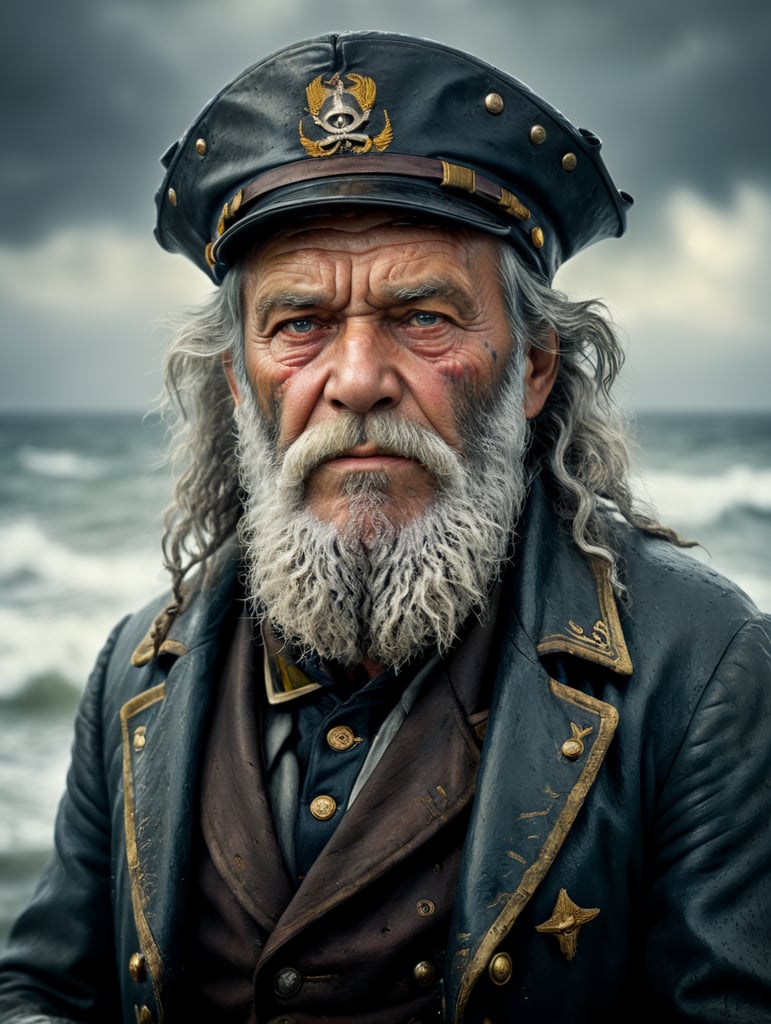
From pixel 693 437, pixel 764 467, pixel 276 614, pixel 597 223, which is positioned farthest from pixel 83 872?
Result: pixel 693 437

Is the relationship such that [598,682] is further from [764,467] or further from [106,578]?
[764,467]

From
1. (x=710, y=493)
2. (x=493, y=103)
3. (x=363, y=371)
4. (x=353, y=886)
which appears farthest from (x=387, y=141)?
(x=710, y=493)

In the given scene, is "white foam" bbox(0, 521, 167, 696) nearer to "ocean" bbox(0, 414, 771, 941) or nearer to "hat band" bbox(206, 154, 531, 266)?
"ocean" bbox(0, 414, 771, 941)

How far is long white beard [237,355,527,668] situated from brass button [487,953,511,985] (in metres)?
0.68

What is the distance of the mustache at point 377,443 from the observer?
2.15m

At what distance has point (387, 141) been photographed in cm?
211

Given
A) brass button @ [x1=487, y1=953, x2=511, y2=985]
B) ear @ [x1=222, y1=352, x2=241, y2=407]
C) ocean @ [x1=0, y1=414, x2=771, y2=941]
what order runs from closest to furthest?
1. brass button @ [x1=487, y1=953, x2=511, y2=985]
2. ear @ [x1=222, y1=352, x2=241, y2=407]
3. ocean @ [x1=0, y1=414, x2=771, y2=941]

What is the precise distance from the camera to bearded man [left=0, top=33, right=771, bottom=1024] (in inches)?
74.5

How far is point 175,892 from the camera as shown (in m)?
2.08

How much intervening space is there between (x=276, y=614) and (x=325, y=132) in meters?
1.16

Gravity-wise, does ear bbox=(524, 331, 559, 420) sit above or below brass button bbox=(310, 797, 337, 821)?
above

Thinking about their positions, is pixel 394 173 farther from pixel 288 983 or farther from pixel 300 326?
pixel 288 983

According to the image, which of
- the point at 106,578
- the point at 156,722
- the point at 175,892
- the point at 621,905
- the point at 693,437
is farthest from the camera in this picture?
the point at 693,437

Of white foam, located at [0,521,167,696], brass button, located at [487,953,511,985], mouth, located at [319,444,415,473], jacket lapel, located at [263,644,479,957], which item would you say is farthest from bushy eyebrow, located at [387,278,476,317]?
white foam, located at [0,521,167,696]
